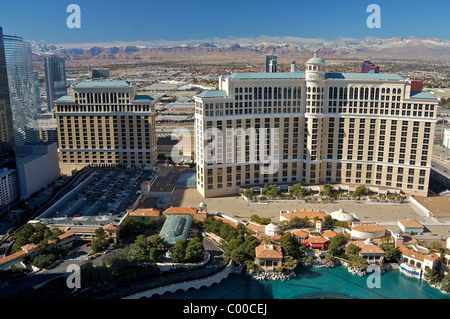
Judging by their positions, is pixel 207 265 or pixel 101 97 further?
pixel 101 97

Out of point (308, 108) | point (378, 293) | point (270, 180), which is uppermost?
point (308, 108)

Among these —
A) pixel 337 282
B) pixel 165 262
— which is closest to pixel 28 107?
pixel 165 262

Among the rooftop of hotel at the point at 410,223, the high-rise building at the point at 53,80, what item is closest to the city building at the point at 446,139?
the rooftop of hotel at the point at 410,223

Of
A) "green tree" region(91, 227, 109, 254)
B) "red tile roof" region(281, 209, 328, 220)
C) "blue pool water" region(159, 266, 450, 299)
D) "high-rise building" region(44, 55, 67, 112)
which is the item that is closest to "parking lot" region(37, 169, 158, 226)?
"green tree" region(91, 227, 109, 254)

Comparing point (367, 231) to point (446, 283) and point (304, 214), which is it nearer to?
point (304, 214)

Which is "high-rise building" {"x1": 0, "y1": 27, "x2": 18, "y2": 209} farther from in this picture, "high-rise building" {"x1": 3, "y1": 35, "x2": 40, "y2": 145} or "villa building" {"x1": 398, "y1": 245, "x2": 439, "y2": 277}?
"villa building" {"x1": 398, "y1": 245, "x2": 439, "y2": 277}

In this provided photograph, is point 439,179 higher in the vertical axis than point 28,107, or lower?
lower

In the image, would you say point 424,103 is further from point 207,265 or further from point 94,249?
point 94,249

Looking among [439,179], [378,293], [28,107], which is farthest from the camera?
[28,107]

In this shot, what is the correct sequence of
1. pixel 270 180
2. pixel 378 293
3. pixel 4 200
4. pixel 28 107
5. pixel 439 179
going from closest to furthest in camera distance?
pixel 378 293 < pixel 4 200 < pixel 270 180 < pixel 439 179 < pixel 28 107
